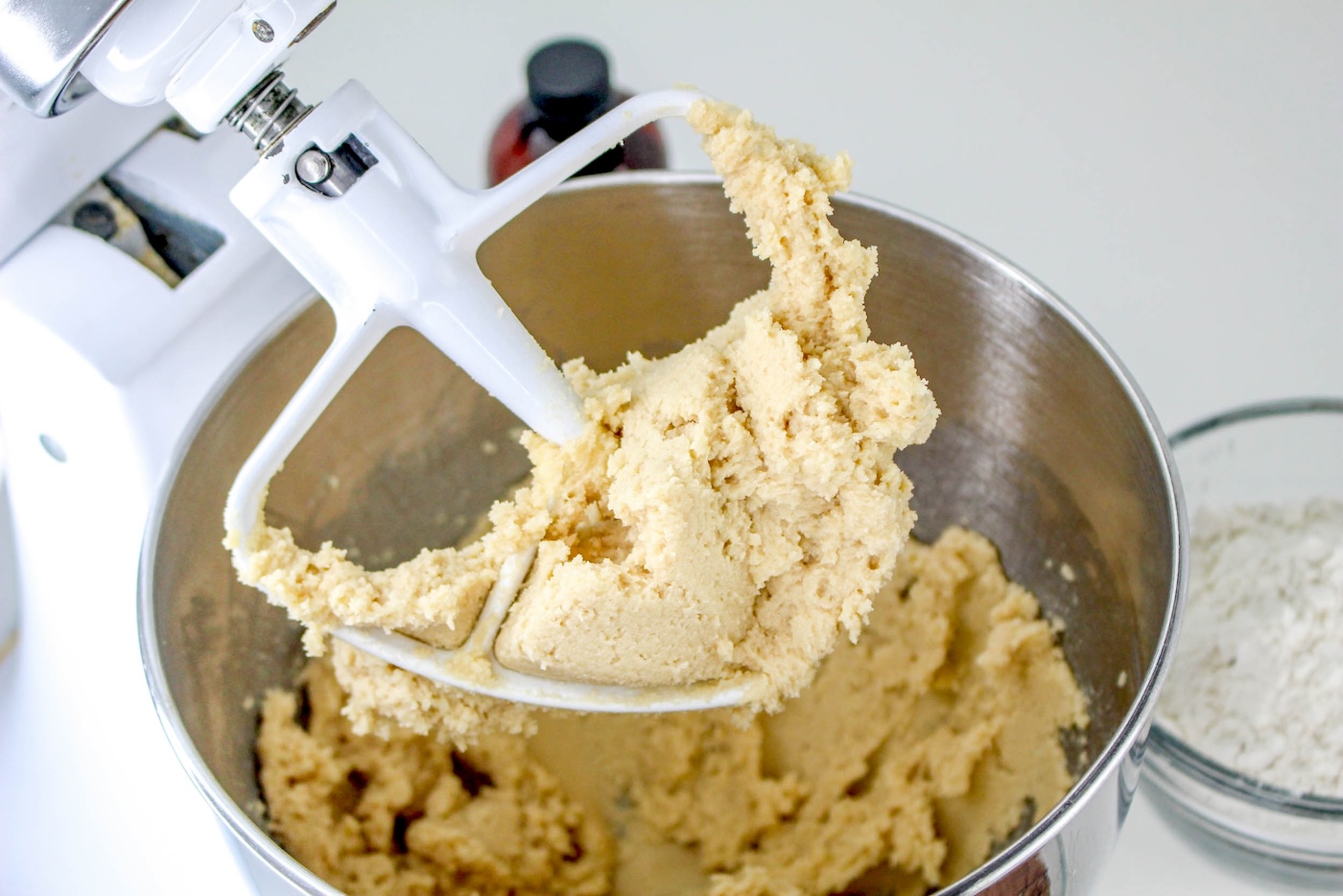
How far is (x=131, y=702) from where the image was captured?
2.31 ft

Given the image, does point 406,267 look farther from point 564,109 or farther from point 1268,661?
point 1268,661

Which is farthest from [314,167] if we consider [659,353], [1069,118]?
[1069,118]

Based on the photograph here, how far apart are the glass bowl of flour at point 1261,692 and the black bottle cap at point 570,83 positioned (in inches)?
18.6

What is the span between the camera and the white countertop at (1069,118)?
38.8 inches

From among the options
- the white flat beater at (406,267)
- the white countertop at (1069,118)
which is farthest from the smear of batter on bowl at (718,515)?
the white countertop at (1069,118)

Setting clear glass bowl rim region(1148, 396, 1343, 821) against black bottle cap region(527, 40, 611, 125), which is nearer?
clear glass bowl rim region(1148, 396, 1343, 821)

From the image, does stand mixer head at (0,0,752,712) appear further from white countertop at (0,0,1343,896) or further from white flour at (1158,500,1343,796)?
white countertop at (0,0,1343,896)

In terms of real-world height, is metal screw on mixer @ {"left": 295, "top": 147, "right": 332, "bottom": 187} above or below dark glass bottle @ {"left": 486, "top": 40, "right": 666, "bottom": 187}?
above

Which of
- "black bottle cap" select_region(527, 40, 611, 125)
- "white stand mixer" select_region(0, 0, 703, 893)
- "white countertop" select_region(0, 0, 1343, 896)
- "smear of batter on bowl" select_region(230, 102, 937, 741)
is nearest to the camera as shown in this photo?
"smear of batter on bowl" select_region(230, 102, 937, 741)

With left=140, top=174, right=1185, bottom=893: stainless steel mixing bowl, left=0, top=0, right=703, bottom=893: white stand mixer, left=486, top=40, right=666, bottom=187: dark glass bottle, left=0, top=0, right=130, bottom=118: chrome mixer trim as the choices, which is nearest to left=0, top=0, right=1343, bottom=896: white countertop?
left=486, top=40, right=666, bottom=187: dark glass bottle

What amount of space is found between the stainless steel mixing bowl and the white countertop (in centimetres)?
26

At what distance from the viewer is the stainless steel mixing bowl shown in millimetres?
621

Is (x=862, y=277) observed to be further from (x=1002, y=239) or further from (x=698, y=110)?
(x=1002, y=239)

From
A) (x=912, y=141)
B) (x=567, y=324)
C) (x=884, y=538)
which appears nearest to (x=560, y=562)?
(x=884, y=538)
